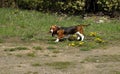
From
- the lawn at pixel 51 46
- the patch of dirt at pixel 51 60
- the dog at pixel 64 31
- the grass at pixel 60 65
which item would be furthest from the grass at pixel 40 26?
the grass at pixel 60 65

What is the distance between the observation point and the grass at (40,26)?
13673 mm

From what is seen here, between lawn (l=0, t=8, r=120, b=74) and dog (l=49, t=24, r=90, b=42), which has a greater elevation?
dog (l=49, t=24, r=90, b=42)

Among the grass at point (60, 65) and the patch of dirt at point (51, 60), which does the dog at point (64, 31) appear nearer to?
the patch of dirt at point (51, 60)

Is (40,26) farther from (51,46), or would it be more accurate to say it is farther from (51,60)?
(51,60)

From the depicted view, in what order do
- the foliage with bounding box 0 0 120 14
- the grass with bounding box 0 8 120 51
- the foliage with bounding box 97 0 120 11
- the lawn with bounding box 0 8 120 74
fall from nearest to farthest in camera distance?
1. the lawn with bounding box 0 8 120 74
2. the grass with bounding box 0 8 120 51
3. the foliage with bounding box 97 0 120 11
4. the foliage with bounding box 0 0 120 14

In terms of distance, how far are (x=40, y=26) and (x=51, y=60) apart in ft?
16.8

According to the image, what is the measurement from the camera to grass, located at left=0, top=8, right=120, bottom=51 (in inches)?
538

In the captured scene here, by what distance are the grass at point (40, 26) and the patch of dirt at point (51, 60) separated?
443 millimetres

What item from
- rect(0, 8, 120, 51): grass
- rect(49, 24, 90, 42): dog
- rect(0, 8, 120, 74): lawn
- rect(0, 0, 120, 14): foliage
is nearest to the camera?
rect(0, 8, 120, 74): lawn

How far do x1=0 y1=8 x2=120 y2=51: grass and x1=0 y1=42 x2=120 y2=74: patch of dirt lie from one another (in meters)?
0.44

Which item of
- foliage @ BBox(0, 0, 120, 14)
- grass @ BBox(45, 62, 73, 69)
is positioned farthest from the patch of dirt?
foliage @ BBox(0, 0, 120, 14)

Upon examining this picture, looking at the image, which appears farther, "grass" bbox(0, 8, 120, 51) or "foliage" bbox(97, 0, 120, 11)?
"foliage" bbox(97, 0, 120, 11)

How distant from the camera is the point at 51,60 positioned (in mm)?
10547

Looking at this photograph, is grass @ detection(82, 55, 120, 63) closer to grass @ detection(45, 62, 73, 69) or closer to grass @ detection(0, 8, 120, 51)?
grass @ detection(45, 62, 73, 69)
